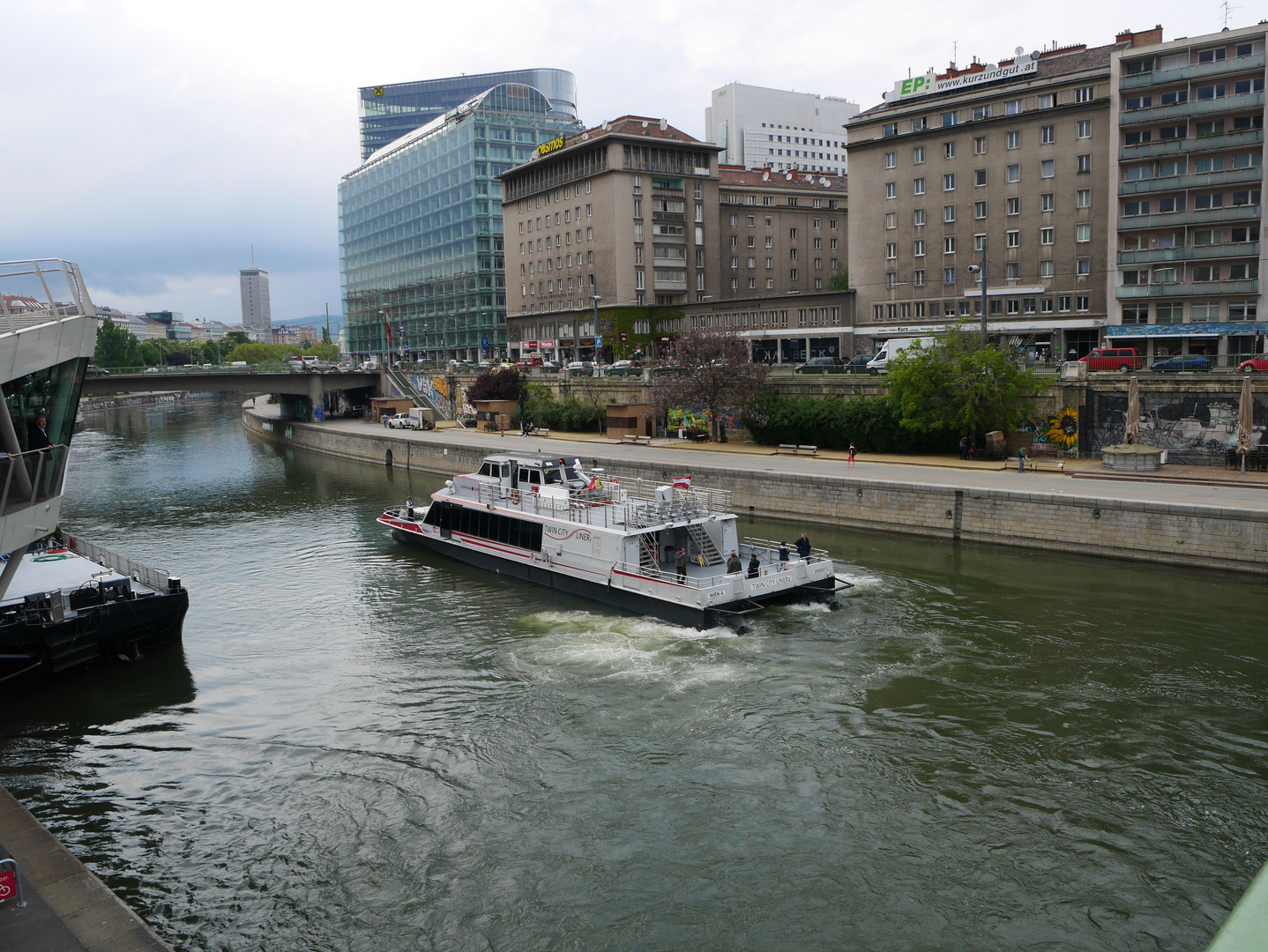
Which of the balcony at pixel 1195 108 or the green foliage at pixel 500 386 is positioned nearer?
the balcony at pixel 1195 108

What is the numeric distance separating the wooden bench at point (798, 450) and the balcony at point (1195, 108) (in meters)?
30.5

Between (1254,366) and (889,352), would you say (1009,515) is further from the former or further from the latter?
(889,352)

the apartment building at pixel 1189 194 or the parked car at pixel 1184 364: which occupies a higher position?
the apartment building at pixel 1189 194

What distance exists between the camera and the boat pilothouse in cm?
2461

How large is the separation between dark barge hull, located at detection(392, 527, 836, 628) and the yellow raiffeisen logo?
70.4 meters

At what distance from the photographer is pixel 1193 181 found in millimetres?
55125

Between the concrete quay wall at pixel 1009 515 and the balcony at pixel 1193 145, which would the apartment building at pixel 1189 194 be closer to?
the balcony at pixel 1193 145

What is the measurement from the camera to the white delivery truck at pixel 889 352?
163ft

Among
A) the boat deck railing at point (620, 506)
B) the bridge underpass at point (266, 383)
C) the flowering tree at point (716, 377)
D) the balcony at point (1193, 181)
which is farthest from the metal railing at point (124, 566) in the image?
the balcony at point (1193, 181)

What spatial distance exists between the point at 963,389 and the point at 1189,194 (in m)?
28.0

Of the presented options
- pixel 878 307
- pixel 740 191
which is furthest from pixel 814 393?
pixel 740 191

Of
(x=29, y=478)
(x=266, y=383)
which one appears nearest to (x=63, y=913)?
(x=29, y=478)

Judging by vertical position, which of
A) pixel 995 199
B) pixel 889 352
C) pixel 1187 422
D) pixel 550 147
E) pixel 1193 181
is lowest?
pixel 1187 422

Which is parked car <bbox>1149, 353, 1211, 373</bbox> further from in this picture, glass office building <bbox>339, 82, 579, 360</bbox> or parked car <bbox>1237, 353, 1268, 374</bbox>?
glass office building <bbox>339, 82, 579, 360</bbox>
